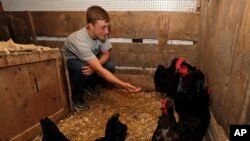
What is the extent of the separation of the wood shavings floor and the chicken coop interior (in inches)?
0.5

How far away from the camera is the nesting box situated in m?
2.05

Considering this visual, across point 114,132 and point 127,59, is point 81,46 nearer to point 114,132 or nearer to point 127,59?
point 127,59

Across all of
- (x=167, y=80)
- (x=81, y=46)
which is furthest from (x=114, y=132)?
(x=167, y=80)

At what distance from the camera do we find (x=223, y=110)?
2.12 meters

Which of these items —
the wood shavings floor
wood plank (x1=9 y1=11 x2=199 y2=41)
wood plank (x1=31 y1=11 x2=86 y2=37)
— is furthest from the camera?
wood plank (x1=31 y1=11 x2=86 y2=37)

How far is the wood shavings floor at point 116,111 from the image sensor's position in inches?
99.3

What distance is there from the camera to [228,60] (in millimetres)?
1998

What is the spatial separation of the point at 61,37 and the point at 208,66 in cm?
236

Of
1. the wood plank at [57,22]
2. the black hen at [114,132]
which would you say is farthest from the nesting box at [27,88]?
the wood plank at [57,22]

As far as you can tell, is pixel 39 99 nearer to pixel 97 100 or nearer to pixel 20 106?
pixel 20 106

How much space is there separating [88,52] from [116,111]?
0.91 meters

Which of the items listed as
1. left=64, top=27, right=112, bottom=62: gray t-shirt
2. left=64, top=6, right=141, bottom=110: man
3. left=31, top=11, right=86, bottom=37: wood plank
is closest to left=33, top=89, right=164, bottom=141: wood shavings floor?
left=64, top=6, right=141, bottom=110: man

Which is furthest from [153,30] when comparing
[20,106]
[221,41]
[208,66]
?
[20,106]

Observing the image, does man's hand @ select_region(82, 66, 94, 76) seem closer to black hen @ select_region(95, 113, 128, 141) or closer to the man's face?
the man's face
